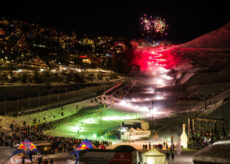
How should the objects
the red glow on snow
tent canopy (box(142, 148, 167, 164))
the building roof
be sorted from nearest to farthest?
the building roof → tent canopy (box(142, 148, 167, 164)) → the red glow on snow

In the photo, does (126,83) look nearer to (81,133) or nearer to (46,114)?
(46,114)

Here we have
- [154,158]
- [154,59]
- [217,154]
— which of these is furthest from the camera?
[154,59]

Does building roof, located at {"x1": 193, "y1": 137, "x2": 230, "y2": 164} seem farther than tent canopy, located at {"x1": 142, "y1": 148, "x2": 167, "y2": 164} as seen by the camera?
No

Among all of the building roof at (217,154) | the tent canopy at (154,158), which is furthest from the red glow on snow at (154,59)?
the building roof at (217,154)

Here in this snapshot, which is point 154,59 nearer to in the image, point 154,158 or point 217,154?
point 154,158

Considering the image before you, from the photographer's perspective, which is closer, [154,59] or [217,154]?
[217,154]

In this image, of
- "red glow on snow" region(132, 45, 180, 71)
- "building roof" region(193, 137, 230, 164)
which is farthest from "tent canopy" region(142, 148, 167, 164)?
"red glow on snow" region(132, 45, 180, 71)

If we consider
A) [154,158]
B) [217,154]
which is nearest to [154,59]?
[154,158]

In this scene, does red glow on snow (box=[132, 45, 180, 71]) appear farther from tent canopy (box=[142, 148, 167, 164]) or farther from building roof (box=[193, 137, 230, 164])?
building roof (box=[193, 137, 230, 164])

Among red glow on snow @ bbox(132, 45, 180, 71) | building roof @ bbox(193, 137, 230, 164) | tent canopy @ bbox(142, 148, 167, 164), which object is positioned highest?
red glow on snow @ bbox(132, 45, 180, 71)

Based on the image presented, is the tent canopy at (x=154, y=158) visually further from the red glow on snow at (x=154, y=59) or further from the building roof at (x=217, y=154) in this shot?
the red glow on snow at (x=154, y=59)

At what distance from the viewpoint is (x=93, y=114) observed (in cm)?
2709

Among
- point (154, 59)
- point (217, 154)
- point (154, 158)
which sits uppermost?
point (154, 59)

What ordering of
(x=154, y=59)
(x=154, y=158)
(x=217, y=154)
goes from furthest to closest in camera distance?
(x=154, y=59)
(x=154, y=158)
(x=217, y=154)
